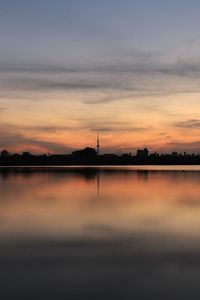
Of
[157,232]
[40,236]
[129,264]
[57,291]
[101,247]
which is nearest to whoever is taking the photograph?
[57,291]

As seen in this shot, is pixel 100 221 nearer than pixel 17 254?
No

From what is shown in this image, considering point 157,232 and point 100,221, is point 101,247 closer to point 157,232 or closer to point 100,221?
point 157,232

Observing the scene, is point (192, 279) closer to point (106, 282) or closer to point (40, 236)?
point (106, 282)

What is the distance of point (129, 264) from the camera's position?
34.7ft

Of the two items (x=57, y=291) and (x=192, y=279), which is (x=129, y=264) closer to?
(x=192, y=279)

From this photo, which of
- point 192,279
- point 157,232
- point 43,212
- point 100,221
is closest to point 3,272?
point 192,279

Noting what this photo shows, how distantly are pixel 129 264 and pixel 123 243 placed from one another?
8.74 feet

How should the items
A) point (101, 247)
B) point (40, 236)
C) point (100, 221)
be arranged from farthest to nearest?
point (100, 221) < point (40, 236) < point (101, 247)

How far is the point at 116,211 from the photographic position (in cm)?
2125

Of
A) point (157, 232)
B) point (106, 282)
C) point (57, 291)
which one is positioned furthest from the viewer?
point (157, 232)

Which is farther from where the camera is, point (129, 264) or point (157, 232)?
point (157, 232)

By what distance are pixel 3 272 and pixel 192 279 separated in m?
4.09

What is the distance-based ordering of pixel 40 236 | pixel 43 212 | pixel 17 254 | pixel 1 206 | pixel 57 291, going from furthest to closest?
pixel 1 206 → pixel 43 212 → pixel 40 236 → pixel 17 254 → pixel 57 291

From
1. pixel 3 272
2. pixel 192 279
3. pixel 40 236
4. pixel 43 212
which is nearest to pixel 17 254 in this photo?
pixel 3 272
